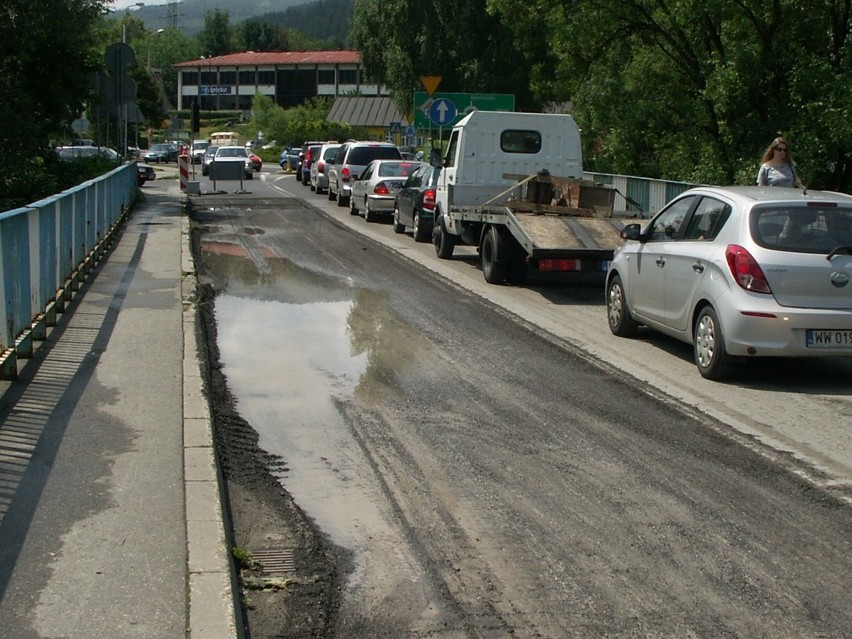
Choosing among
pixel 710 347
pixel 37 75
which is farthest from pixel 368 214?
pixel 710 347

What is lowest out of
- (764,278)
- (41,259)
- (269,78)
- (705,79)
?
(41,259)

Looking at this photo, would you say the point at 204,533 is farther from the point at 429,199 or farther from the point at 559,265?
the point at 429,199

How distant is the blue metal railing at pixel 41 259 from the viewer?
8953 mm

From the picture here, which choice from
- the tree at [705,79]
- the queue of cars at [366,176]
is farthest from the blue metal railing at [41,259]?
the tree at [705,79]

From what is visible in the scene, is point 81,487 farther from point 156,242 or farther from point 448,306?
point 156,242

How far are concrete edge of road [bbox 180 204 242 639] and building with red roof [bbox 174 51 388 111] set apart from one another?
13630cm

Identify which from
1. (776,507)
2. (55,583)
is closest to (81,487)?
(55,583)

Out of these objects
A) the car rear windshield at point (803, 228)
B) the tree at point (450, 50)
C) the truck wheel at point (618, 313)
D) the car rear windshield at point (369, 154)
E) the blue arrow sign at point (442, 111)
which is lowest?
the truck wheel at point (618, 313)

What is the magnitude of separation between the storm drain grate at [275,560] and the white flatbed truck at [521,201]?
880cm

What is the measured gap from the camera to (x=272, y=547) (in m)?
5.72

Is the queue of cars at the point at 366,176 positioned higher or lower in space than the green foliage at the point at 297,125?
A: lower

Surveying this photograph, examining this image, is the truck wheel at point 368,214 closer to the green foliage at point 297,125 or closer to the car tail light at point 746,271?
the car tail light at point 746,271

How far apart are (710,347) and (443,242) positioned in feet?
32.1

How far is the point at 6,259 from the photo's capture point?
8.95 meters
